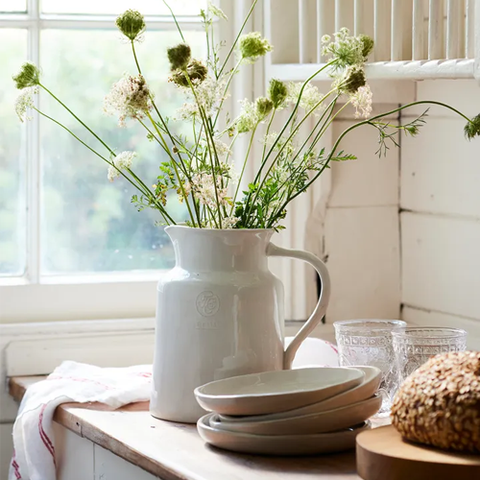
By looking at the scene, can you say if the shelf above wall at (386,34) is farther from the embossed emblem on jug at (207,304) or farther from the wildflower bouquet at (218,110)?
the embossed emblem on jug at (207,304)

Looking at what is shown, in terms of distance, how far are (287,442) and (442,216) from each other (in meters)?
0.82

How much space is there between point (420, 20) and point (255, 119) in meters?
0.37

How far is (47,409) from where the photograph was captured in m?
1.37

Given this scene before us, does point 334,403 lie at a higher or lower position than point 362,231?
lower

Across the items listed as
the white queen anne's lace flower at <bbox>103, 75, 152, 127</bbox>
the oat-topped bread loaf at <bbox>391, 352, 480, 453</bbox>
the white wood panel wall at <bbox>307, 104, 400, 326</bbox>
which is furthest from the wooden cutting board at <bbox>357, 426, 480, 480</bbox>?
the white wood panel wall at <bbox>307, 104, 400, 326</bbox>

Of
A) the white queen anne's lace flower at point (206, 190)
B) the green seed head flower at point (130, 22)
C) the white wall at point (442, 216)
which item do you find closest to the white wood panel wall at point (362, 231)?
the white wall at point (442, 216)

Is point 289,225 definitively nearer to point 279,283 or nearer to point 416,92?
point 416,92

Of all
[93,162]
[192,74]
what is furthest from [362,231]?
[192,74]

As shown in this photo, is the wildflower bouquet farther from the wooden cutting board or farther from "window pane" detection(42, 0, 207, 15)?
"window pane" detection(42, 0, 207, 15)

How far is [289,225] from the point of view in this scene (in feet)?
5.85

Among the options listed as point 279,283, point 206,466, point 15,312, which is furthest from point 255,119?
point 15,312

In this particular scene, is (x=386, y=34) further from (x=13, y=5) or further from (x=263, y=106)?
(x=13, y=5)

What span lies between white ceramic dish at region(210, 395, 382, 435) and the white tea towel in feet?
1.11

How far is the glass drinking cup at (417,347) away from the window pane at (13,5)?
984mm
